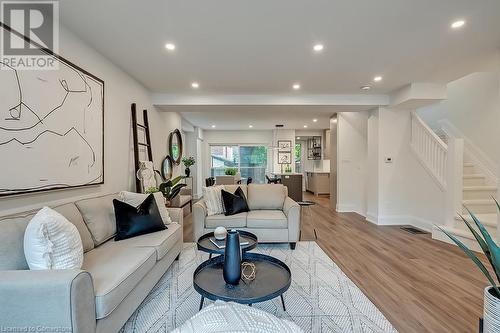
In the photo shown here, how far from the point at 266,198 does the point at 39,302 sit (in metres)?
3.07

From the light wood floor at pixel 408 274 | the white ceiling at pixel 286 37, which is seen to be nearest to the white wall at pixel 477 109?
the white ceiling at pixel 286 37

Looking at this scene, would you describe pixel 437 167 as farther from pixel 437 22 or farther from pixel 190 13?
pixel 190 13

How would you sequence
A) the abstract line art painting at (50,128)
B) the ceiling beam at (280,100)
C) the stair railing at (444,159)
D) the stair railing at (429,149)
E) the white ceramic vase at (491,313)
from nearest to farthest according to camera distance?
the white ceramic vase at (491,313) < the abstract line art painting at (50,128) < the stair railing at (444,159) < the stair railing at (429,149) < the ceiling beam at (280,100)

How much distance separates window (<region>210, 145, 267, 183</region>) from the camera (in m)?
9.92

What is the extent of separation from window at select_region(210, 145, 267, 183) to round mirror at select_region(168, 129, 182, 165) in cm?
372

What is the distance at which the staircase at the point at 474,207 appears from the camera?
3426 mm

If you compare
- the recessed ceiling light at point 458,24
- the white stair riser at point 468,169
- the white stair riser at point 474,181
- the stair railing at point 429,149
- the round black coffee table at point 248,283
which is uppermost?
the recessed ceiling light at point 458,24

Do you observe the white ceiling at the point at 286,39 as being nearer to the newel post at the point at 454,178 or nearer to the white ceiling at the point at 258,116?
the white ceiling at the point at 258,116

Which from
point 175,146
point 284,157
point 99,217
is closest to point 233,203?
point 99,217

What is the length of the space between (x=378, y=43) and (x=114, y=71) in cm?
332

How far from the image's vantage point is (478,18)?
2318mm

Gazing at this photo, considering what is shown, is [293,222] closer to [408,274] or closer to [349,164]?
[408,274]

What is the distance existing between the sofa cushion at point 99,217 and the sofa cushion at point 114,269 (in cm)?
11

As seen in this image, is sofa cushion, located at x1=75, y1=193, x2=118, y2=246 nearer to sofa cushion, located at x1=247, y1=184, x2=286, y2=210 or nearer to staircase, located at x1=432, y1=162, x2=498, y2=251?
sofa cushion, located at x1=247, y1=184, x2=286, y2=210
